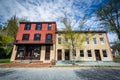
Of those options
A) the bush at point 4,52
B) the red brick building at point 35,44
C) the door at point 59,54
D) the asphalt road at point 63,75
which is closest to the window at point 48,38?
the red brick building at point 35,44

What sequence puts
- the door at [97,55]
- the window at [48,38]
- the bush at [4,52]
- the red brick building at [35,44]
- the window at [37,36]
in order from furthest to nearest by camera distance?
the bush at [4,52]
the window at [37,36]
the window at [48,38]
the red brick building at [35,44]
the door at [97,55]

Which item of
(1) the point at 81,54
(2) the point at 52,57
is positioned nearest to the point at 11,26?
(2) the point at 52,57

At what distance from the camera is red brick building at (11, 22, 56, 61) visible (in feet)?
64.5

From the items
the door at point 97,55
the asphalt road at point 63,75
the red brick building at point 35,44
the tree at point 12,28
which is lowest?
the asphalt road at point 63,75

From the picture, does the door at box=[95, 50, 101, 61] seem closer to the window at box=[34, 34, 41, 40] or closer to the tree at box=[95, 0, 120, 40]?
the tree at box=[95, 0, 120, 40]

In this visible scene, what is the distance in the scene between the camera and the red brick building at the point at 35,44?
19.7m

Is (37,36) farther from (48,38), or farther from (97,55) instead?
(97,55)

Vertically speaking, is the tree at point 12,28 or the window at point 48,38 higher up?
the tree at point 12,28

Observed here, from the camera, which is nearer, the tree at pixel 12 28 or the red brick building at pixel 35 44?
the red brick building at pixel 35 44

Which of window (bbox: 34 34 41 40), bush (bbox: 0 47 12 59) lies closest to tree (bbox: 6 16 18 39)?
bush (bbox: 0 47 12 59)

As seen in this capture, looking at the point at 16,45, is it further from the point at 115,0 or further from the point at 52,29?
the point at 115,0

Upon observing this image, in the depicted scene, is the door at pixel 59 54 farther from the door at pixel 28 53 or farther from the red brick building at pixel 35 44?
the door at pixel 28 53

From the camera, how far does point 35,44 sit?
2012cm

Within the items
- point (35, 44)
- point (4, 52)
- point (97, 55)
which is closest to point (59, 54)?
point (35, 44)
